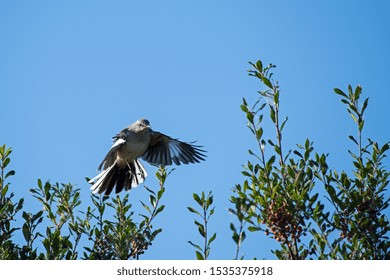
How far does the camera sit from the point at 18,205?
5.77 meters

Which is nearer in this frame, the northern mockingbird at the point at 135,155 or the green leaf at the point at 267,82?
the green leaf at the point at 267,82

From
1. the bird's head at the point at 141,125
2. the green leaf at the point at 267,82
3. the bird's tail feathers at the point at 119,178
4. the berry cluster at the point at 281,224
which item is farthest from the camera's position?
the bird's head at the point at 141,125

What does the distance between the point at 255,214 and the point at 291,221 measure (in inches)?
12.3

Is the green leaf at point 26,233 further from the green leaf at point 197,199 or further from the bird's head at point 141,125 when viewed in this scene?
the bird's head at point 141,125

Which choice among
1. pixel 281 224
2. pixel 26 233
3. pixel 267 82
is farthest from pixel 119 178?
pixel 281 224

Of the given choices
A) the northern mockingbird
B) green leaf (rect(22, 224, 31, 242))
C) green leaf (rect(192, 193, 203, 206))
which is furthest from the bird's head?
green leaf (rect(192, 193, 203, 206))

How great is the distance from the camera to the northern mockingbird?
8.72 m

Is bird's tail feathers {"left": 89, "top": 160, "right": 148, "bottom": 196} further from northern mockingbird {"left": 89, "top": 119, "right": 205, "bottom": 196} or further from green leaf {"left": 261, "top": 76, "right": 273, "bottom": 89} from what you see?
green leaf {"left": 261, "top": 76, "right": 273, "bottom": 89}

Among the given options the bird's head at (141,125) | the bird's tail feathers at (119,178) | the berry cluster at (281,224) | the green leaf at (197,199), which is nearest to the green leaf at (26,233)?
the green leaf at (197,199)

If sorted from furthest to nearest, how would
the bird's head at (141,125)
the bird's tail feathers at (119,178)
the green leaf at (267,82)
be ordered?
1. the bird's head at (141,125)
2. the bird's tail feathers at (119,178)
3. the green leaf at (267,82)

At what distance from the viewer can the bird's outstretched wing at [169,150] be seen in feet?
31.9

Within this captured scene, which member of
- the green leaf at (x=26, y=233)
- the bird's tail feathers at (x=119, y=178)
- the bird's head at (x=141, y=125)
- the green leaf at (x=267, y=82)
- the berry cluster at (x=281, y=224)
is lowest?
the berry cluster at (x=281, y=224)

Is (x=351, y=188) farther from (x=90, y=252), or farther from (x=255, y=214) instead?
(x=90, y=252)
